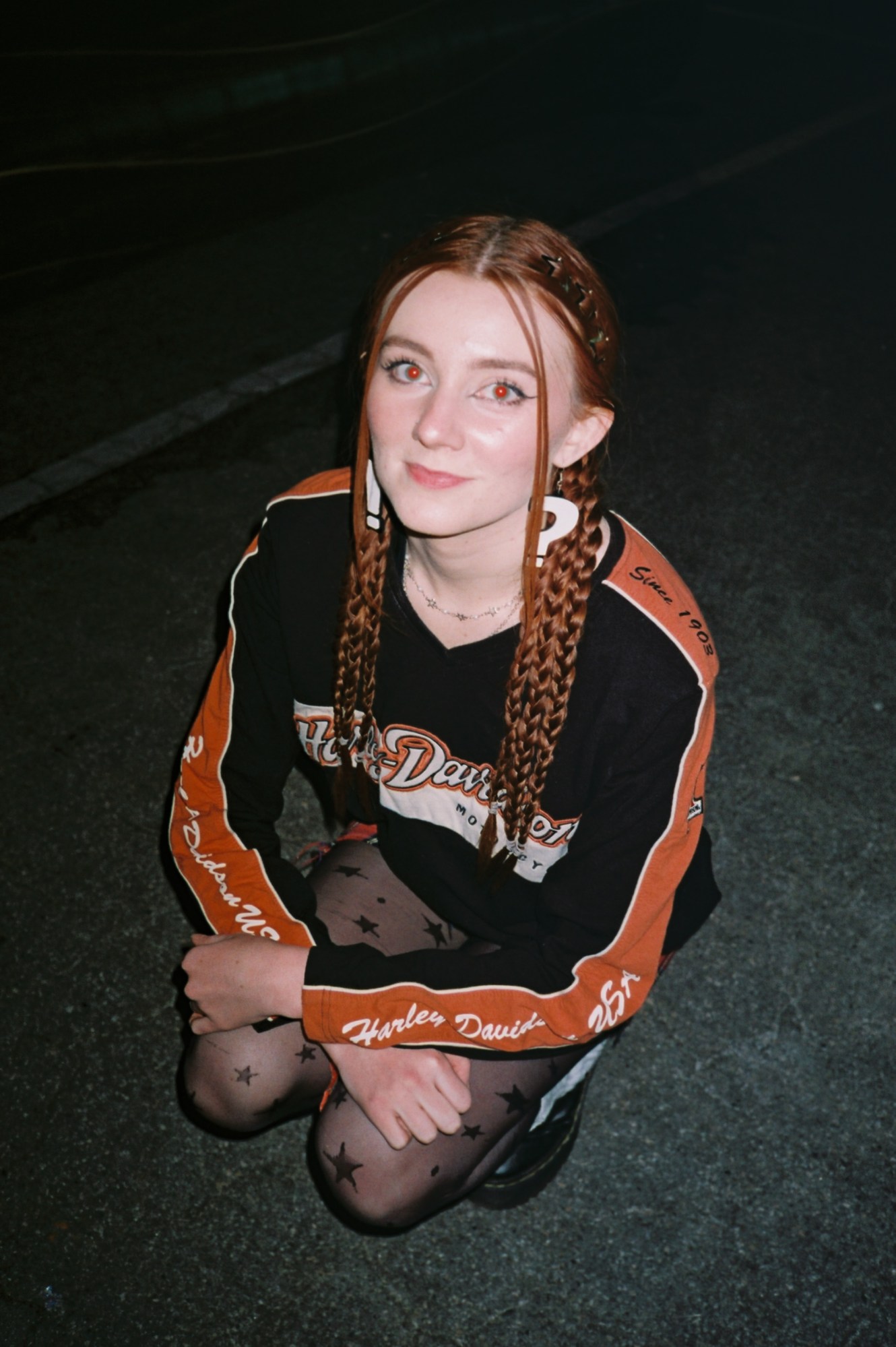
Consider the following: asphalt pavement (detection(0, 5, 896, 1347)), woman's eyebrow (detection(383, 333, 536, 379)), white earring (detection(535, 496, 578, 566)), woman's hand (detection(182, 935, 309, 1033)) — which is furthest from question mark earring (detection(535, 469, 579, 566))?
asphalt pavement (detection(0, 5, 896, 1347))

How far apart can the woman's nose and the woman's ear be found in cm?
21

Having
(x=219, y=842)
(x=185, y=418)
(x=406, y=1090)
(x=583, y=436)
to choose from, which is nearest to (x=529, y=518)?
(x=583, y=436)

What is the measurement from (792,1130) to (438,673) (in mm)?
1550

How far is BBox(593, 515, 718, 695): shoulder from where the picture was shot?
1.82m

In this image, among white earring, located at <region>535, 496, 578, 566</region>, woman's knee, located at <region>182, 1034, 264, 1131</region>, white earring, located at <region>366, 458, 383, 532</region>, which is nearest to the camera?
white earring, located at <region>535, 496, 578, 566</region>

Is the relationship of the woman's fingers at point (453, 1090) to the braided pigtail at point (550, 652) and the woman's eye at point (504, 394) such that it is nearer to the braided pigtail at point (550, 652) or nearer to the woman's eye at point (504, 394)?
the braided pigtail at point (550, 652)

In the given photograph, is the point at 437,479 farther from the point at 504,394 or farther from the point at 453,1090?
the point at 453,1090

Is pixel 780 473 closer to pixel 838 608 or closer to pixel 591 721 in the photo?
pixel 838 608

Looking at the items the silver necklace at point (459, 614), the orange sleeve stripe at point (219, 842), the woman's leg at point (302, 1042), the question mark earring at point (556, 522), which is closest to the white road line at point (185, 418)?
the orange sleeve stripe at point (219, 842)

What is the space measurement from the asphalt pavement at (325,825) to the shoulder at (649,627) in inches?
51.9

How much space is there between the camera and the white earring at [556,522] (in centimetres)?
178

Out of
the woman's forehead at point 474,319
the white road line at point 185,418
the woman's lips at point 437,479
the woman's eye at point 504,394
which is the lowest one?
the white road line at point 185,418

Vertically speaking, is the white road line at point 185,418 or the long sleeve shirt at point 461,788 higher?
the long sleeve shirt at point 461,788

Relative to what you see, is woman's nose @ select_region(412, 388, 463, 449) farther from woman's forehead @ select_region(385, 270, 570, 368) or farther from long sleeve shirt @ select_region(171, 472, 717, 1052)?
long sleeve shirt @ select_region(171, 472, 717, 1052)
